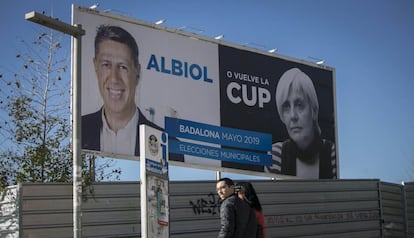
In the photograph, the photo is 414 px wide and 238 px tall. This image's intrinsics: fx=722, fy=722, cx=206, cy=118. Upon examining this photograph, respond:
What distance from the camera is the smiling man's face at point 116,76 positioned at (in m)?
16.1

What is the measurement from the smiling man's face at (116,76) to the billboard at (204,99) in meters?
0.02

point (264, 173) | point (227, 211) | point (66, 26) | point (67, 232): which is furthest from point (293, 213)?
point (227, 211)

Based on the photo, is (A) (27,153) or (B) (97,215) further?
(A) (27,153)

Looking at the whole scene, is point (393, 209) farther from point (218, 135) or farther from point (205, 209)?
point (205, 209)

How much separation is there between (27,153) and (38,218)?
2.97 metres

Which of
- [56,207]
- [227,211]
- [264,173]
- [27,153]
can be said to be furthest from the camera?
[264,173]

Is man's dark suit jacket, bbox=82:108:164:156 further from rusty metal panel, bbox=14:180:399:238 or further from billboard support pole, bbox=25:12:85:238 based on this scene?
billboard support pole, bbox=25:12:85:238

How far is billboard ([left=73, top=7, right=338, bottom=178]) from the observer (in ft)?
53.0

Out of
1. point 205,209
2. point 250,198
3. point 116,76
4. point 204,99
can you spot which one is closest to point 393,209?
point 204,99

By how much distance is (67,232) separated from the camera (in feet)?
42.5

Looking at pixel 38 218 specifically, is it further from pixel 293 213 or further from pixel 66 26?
pixel 293 213

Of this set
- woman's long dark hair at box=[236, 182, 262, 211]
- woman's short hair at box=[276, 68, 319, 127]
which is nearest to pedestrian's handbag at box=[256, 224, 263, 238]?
woman's long dark hair at box=[236, 182, 262, 211]

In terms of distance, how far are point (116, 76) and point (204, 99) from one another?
2881 mm

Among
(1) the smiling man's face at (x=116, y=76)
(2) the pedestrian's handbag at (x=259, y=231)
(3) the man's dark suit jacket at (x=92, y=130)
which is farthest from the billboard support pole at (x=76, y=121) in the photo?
(1) the smiling man's face at (x=116, y=76)
